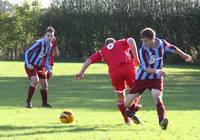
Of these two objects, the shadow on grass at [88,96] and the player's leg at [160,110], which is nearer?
the player's leg at [160,110]

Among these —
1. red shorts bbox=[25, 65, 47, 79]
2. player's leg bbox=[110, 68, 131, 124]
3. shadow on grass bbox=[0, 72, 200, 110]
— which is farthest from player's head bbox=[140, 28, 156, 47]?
red shorts bbox=[25, 65, 47, 79]

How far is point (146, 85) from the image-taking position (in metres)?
10.6

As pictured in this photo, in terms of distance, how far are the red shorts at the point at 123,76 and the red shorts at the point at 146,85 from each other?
25.5 inches

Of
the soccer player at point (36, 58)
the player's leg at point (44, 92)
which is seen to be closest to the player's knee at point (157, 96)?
the soccer player at point (36, 58)

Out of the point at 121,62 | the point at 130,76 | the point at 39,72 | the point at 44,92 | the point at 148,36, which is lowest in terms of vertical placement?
the point at 44,92

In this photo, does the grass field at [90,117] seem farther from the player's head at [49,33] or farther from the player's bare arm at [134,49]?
the player's head at [49,33]

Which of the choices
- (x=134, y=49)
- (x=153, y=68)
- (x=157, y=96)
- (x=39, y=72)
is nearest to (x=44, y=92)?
(x=39, y=72)

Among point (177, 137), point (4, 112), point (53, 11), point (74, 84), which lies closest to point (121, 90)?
point (177, 137)

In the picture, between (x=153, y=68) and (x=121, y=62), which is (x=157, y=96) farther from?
(x=121, y=62)

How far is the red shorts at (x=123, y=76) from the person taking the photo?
11.5 metres

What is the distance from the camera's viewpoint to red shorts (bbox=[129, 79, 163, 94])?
10.6 metres

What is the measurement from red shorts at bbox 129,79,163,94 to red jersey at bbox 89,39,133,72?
80cm

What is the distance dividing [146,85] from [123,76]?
3.04 feet

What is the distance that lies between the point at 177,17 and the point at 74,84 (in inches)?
1201
